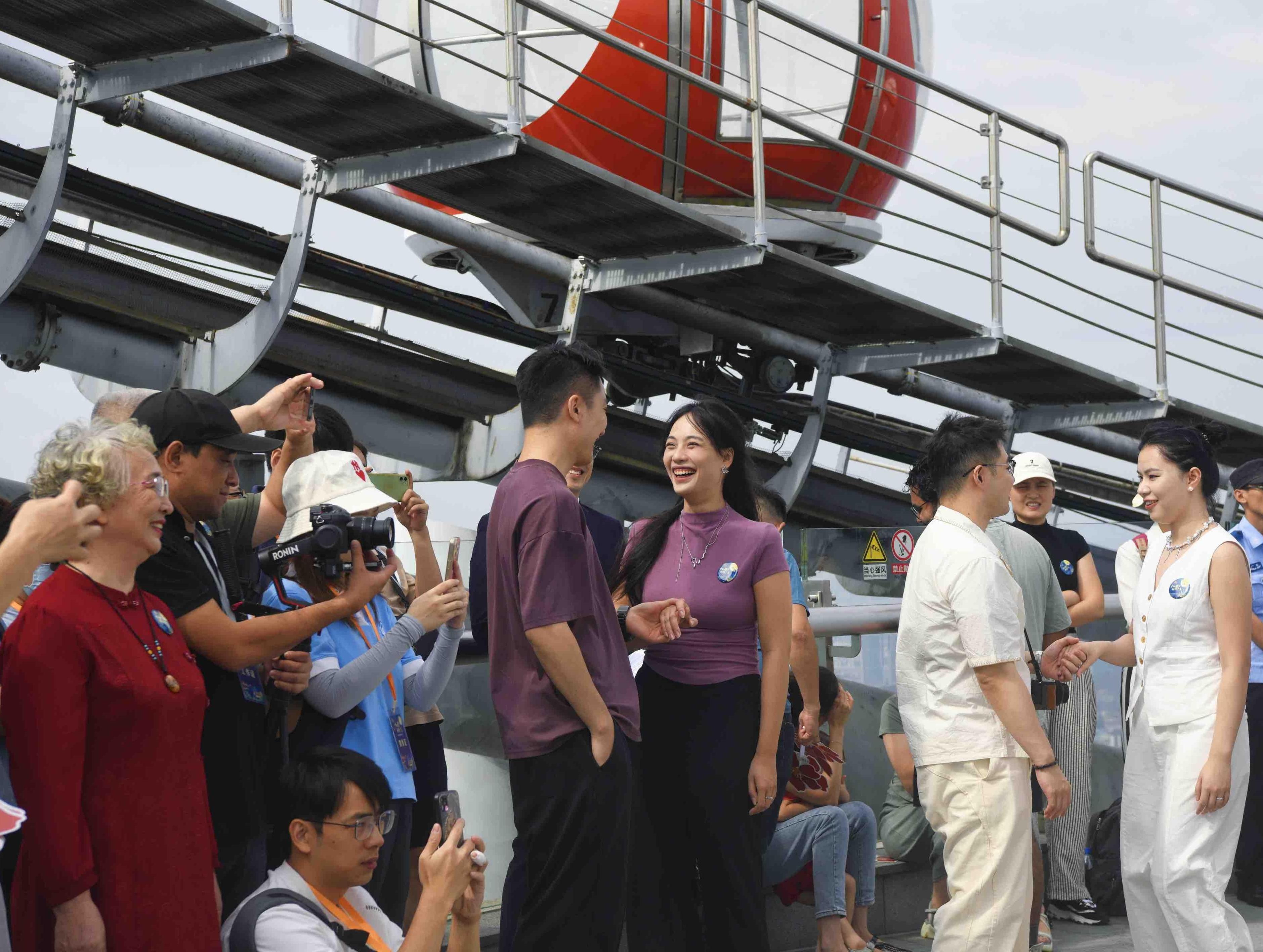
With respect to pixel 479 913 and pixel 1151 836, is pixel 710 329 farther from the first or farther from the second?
pixel 479 913

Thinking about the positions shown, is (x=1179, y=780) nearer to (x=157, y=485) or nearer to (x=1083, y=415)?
(x=157, y=485)

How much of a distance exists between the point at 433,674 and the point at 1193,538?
2.50m

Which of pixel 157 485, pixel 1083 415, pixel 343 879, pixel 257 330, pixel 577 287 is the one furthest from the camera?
pixel 1083 415

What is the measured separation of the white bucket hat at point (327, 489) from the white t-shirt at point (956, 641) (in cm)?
172

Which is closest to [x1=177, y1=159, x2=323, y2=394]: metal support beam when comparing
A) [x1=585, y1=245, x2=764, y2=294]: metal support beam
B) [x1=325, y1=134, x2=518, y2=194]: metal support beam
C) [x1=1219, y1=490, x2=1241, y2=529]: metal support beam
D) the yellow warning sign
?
[x1=325, y1=134, x2=518, y2=194]: metal support beam

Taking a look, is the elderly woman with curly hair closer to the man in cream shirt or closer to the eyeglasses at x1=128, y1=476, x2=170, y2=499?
the eyeglasses at x1=128, y1=476, x2=170, y2=499

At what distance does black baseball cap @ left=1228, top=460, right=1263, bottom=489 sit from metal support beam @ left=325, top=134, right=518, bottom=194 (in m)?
3.59

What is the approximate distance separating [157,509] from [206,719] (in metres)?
0.58

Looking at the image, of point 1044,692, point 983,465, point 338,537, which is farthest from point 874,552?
point 338,537

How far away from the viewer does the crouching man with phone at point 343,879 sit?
291cm

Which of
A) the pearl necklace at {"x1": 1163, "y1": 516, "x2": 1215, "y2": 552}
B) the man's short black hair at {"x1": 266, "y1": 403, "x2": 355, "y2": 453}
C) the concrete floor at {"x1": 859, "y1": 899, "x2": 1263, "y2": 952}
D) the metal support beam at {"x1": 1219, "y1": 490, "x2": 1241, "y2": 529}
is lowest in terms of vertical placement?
the concrete floor at {"x1": 859, "y1": 899, "x2": 1263, "y2": 952}

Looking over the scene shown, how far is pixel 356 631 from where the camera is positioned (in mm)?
3762

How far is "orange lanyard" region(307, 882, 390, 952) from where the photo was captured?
10.3 ft

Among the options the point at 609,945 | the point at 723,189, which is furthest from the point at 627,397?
the point at 609,945
